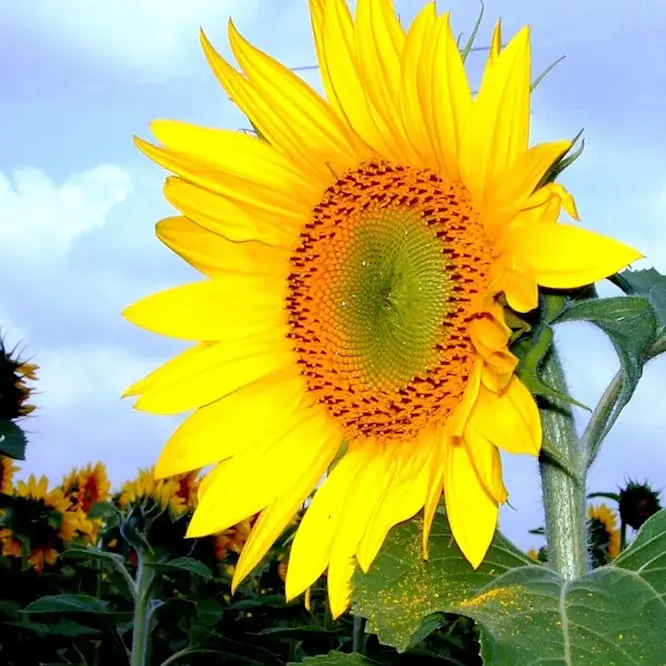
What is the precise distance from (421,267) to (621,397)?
1.13 feet

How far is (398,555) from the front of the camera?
1.55m

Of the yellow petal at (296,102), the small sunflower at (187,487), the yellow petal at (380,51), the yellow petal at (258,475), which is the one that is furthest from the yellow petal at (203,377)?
the small sunflower at (187,487)

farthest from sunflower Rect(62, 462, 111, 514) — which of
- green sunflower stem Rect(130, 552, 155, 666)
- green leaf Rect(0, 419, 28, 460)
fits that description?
green sunflower stem Rect(130, 552, 155, 666)

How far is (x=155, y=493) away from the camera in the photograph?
3.98 meters

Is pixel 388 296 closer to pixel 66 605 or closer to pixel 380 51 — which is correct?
pixel 380 51

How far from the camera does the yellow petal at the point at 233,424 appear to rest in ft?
5.84

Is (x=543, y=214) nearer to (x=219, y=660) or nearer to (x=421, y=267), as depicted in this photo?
(x=421, y=267)

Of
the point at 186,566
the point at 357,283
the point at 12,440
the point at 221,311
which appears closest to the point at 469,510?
the point at 357,283

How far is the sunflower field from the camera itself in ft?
4.70

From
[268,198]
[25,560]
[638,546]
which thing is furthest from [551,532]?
[25,560]

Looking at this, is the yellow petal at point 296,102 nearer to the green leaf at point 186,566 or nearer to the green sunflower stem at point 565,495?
the green sunflower stem at point 565,495

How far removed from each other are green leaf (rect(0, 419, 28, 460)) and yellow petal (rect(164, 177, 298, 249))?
7.17ft

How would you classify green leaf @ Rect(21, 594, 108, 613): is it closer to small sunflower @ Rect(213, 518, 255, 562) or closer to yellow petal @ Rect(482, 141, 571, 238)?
small sunflower @ Rect(213, 518, 255, 562)

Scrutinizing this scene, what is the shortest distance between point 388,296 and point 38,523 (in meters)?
3.49
